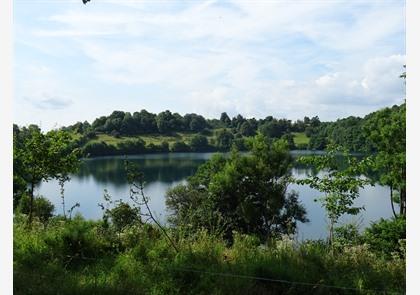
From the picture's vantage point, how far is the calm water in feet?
124

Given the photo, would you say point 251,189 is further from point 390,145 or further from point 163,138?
point 163,138

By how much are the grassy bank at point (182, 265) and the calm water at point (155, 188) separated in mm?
15310

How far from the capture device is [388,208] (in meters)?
41.0

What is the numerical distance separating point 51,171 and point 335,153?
25.5ft

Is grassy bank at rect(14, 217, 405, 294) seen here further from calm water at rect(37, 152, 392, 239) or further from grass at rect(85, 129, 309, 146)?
grass at rect(85, 129, 309, 146)

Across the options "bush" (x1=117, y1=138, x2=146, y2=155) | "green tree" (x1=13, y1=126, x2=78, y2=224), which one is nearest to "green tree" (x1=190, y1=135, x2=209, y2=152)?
"bush" (x1=117, y1=138, x2=146, y2=155)

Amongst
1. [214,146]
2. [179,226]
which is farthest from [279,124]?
[179,226]

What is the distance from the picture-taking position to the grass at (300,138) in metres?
83.7

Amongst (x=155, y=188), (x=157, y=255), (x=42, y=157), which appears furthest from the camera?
(x=155, y=188)

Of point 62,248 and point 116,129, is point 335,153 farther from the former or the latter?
point 116,129

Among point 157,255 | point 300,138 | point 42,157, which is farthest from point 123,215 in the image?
point 300,138

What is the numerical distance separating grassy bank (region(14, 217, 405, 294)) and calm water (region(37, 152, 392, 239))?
15.3m

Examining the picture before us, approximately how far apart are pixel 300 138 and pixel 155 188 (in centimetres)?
4108

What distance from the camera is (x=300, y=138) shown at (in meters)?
89.2
